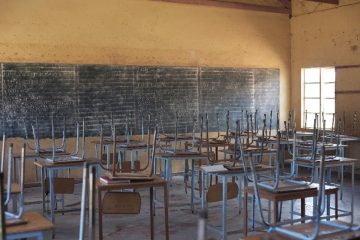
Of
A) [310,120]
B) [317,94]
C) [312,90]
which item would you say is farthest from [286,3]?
[310,120]

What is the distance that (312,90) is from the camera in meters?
9.09

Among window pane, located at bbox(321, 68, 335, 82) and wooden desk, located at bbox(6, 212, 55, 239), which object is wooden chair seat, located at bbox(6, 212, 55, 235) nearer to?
wooden desk, located at bbox(6, 212, 55, 239)

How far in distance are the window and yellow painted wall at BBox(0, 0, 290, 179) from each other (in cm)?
36

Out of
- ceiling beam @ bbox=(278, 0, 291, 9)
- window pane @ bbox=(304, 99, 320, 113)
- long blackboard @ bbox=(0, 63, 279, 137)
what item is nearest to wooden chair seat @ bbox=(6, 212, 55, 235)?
long blackboard @ bbox=(0, 63, 279, 137)

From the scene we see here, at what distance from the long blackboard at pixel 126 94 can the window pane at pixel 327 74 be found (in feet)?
2.77

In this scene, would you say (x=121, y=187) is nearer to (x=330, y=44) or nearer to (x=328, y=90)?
(x=330, y=44)

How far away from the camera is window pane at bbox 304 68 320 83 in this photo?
898cm

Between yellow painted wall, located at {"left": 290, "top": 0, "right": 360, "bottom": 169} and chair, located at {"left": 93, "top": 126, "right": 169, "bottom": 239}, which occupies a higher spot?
yellow painted wall, located at {"left": 290, "top": 0, "right": 360, "bottom": 169}

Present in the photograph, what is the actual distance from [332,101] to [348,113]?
0.56m

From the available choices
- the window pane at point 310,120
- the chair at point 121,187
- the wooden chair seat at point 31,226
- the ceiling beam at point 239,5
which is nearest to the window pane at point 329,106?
the window pane at point 310,120

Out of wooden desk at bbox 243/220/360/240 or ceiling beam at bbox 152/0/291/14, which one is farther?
ceiling beam at bbox 152/0/291/14

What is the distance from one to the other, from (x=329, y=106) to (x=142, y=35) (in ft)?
11.7

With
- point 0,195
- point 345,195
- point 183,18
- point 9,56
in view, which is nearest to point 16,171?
point 9,56

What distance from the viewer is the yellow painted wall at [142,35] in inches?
274
